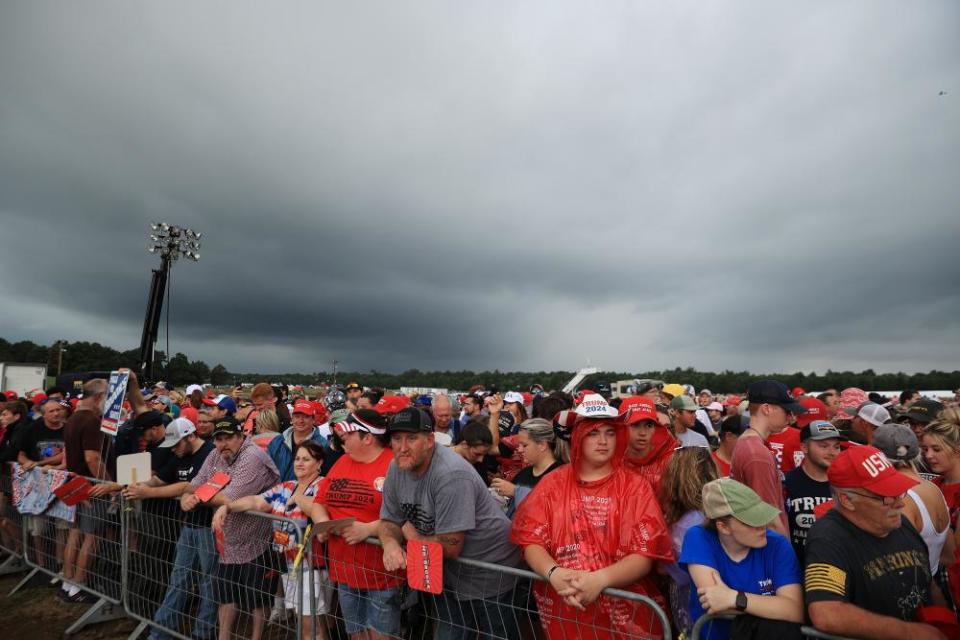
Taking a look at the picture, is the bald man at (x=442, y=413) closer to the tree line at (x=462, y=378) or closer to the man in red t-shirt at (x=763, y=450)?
the man in red t-shirt at (x=763, y=450)

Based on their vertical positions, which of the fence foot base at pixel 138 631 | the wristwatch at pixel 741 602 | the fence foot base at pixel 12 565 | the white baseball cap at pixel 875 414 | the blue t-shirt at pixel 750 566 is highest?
the white baseball cap at pixel 875 414

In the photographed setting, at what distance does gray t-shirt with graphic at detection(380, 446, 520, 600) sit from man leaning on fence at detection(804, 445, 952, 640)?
5.08 ft

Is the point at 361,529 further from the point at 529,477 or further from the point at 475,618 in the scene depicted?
the point at 529,477

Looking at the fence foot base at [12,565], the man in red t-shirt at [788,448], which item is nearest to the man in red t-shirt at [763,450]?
the man in red t-shirt at [788,448]

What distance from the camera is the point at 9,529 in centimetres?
650

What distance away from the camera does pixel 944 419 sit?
3834mm

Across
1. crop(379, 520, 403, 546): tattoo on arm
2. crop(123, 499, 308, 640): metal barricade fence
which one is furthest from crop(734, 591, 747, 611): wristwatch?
crop(123, 499, 308, 640): metal barricade fence

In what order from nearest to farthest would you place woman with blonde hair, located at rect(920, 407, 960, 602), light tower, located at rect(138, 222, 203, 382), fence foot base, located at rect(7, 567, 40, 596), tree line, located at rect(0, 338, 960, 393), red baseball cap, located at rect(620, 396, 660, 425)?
1. woman with blonde hair, located at rect(920, 407, 960, 602)
2. red baseball cap, located at rect(620, 396, 660, 425)
3. fence foot base, located at rect(7, 567, 40, 596)
4. light tower, located at rect(138, 222, 203, 382)
5. tree line, located at rect(0, 338, 960, 393)

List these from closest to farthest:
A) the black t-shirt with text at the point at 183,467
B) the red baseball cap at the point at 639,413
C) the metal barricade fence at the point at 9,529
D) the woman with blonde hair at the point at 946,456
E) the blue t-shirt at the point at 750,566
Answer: the blue t-shirt at the point at 750,566 < the woman with blonde hair at the point at 946,456 < the red baseball cap at the point at 639,413 < the black t-shirt with text at the point at 183,467 < the metal barricade fence at the point at 9,529

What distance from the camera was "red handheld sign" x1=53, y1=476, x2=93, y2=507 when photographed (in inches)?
201

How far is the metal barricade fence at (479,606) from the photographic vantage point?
2.41 metres

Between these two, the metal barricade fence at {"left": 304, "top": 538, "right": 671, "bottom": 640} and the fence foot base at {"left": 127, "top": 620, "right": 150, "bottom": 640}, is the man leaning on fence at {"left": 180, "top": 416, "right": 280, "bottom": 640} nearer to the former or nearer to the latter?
the metal barricade fence at {"left": 304, "top": 538, "right": 671, "bottom": 640}

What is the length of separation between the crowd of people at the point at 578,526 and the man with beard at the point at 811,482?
11mm

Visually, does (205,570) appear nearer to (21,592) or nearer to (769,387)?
(21,592)
